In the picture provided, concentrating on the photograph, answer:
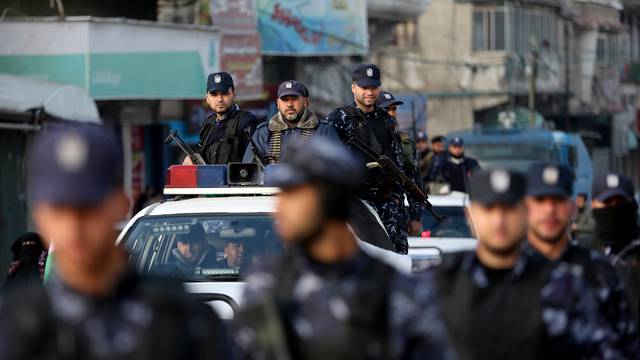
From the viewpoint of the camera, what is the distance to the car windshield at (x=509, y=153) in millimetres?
27125

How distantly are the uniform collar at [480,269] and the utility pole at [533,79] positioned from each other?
33.8m

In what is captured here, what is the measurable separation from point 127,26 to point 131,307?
19431 mm

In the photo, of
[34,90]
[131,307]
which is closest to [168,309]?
[131,307]

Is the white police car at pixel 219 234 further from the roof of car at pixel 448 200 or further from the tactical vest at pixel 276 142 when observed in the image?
the roof of car at pixel 448 200

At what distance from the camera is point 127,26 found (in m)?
23.2

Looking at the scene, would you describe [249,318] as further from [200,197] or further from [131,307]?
[200,197]

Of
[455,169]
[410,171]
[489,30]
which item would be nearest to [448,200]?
[455,169]

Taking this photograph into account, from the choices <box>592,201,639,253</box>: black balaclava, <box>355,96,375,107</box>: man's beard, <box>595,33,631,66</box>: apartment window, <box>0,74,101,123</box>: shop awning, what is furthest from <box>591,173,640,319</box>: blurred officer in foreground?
<box>595,33,631,66</box>: apartment window

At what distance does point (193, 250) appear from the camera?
9617mm

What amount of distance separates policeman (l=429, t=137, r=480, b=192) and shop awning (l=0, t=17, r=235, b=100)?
444cm

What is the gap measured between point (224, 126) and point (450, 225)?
6.57 metres

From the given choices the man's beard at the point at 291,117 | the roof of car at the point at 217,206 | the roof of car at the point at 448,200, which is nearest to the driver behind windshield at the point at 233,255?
the roof of car at the point at 217,206

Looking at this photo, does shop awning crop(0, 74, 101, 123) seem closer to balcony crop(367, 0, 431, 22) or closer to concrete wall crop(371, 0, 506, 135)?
balcony crop(367, 0, 431, 22)

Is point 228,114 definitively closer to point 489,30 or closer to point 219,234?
point 219,234
